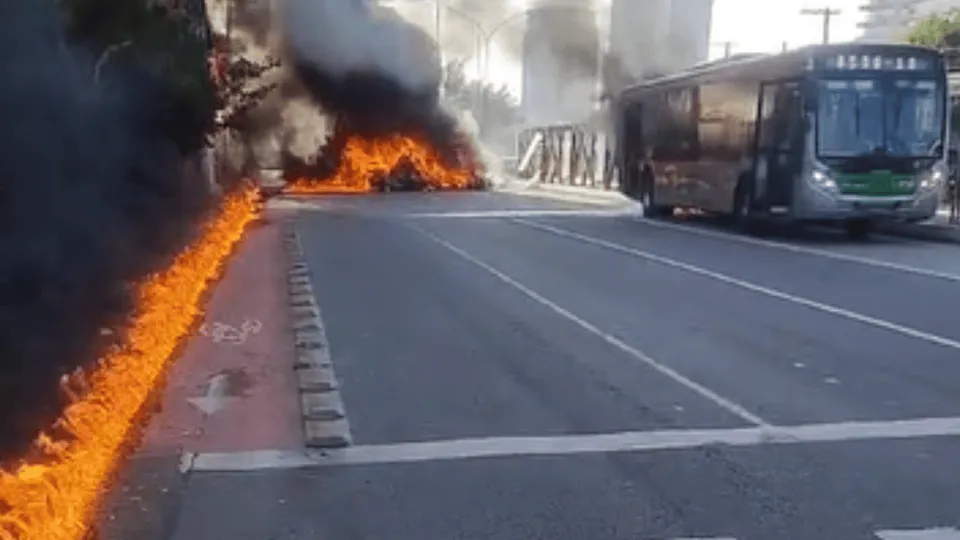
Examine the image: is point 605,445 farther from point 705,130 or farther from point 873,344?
point 705,130

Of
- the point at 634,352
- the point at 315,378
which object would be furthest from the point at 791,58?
the point at 315,378

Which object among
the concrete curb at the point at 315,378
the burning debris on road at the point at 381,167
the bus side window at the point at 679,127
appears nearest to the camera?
the concrete curb at the point at 315,378

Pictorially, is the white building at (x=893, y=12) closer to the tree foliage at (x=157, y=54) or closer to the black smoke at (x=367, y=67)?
the black smoke at (x=367, y=67)

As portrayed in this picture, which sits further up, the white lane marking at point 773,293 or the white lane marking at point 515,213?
the white lane marking at point 773,293

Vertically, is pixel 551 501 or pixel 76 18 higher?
pixel 76 18

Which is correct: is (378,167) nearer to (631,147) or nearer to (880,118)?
(631,147)

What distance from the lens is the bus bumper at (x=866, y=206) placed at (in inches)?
870

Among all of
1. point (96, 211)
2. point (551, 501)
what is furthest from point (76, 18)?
point (551, 501)

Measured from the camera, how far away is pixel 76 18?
46.8ft

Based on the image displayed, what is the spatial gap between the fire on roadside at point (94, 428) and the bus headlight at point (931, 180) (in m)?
12.3

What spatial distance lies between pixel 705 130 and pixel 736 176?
93.4 inches

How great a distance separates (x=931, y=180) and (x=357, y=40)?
2037 cm

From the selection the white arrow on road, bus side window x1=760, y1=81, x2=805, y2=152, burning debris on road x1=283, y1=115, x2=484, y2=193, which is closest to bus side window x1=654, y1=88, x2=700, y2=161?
bus side window x1=760, y1=81, x2=805, y2=152

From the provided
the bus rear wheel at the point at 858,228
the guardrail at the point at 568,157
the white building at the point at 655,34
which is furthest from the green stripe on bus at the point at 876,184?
the white building at the point at 655,34
